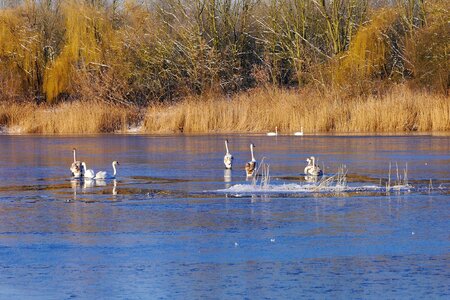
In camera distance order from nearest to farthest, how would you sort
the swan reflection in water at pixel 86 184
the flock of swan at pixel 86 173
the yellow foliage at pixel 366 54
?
the swan reflection in water at pixel 86 184 < the flock of swan at pixel 86 173 < the yellow foliage at pixel 366 54

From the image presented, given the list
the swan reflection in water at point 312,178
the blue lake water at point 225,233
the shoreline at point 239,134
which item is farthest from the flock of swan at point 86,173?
the shoreline at point 239,134

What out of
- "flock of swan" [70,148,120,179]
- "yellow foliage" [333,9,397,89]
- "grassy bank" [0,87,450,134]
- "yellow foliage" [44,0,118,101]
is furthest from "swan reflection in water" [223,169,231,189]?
"yellow foliage" [44,0,118,101]

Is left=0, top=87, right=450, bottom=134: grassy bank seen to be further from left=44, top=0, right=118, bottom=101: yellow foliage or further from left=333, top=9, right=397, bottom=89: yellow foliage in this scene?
left=44, top=0, right=118, bottom=101: yellow foliage

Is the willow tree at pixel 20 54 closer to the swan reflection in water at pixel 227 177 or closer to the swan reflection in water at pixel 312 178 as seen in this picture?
the swan reflection in water at pixel 227 177

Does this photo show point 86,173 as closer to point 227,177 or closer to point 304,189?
point 227,177

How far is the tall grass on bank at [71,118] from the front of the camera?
33.5 m

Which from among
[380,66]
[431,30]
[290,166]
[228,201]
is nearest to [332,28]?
[380,66]

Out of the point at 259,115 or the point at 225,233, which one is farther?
the point at 259,115

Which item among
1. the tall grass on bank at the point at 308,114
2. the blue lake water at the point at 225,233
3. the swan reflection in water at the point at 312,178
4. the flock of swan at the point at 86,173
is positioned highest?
the tall grass on bank at the point at 308,114

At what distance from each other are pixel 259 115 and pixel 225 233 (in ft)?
73.0

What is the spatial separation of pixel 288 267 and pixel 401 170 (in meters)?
8.30

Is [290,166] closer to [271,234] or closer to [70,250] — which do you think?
[271,234]

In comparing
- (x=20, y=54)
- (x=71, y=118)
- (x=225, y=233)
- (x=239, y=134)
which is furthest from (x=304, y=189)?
(x=20, y=54)

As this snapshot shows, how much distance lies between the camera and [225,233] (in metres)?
9.17
